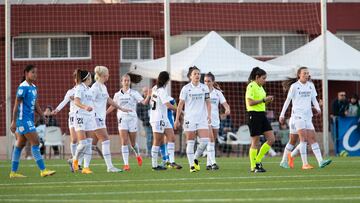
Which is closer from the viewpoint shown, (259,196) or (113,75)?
(259,196)

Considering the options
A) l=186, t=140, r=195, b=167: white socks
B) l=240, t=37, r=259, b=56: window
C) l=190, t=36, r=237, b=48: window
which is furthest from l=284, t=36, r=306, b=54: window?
l=186, t=140, r=195, b=167: white socks

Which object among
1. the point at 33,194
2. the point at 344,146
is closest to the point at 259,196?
the point at 33,194

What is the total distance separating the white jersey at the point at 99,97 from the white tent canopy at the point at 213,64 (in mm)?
10670

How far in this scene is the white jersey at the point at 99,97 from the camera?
67.4 feet

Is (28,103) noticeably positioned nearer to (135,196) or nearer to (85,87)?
(85,87)

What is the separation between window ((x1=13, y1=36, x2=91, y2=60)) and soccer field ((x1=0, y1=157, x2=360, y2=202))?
14895 mm

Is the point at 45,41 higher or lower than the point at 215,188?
higher

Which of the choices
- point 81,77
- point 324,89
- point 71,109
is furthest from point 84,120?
point 324,89

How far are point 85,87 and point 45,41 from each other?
1632 cm

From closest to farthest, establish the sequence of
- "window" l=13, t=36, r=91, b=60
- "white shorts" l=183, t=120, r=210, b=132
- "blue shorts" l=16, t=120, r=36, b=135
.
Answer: "blue shorts" l=16, t=120, r=36, b=135 < "white shorts" l=183, t=120, r=210, b=132 < "window" l=13, t=36, r=91, b=60

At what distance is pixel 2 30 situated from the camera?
34.8m

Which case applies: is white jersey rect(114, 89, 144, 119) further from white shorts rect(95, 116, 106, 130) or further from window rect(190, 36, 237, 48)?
window rect(190, 36, 237, 48)

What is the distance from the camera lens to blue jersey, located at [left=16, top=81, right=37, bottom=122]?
18578mm

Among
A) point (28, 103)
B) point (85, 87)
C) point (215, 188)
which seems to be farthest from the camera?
point (85, 87)
